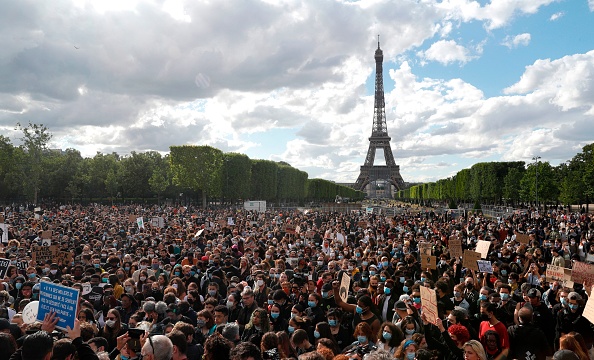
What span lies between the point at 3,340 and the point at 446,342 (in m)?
4.62

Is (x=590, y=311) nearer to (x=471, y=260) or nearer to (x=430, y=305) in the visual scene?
(x=430, y=305)

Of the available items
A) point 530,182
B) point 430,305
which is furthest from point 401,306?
point 530,182

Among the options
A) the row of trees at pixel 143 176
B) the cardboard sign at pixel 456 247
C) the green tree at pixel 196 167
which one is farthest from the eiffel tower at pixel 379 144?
the cardboard sign at pixel 456 247

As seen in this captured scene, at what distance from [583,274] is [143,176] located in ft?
244

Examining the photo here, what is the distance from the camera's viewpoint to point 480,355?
5059mm

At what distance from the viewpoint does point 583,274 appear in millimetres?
9281

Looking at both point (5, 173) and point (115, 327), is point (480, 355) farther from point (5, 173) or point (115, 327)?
point (5, 173)

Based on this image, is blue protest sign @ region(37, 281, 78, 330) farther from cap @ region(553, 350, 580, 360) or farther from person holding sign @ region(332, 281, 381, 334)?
cap @ region(553, 350, 580, 360)

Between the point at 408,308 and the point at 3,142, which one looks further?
the point at 3,142

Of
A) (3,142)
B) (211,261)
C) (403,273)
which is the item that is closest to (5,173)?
(3,142)

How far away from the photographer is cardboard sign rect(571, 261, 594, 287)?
905cm

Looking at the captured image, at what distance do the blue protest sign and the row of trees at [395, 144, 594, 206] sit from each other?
172 ft

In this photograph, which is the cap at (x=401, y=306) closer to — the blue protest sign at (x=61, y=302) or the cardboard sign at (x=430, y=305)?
the cardboard sign at (x=430, y=305)

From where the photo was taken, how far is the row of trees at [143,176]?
192 ft
